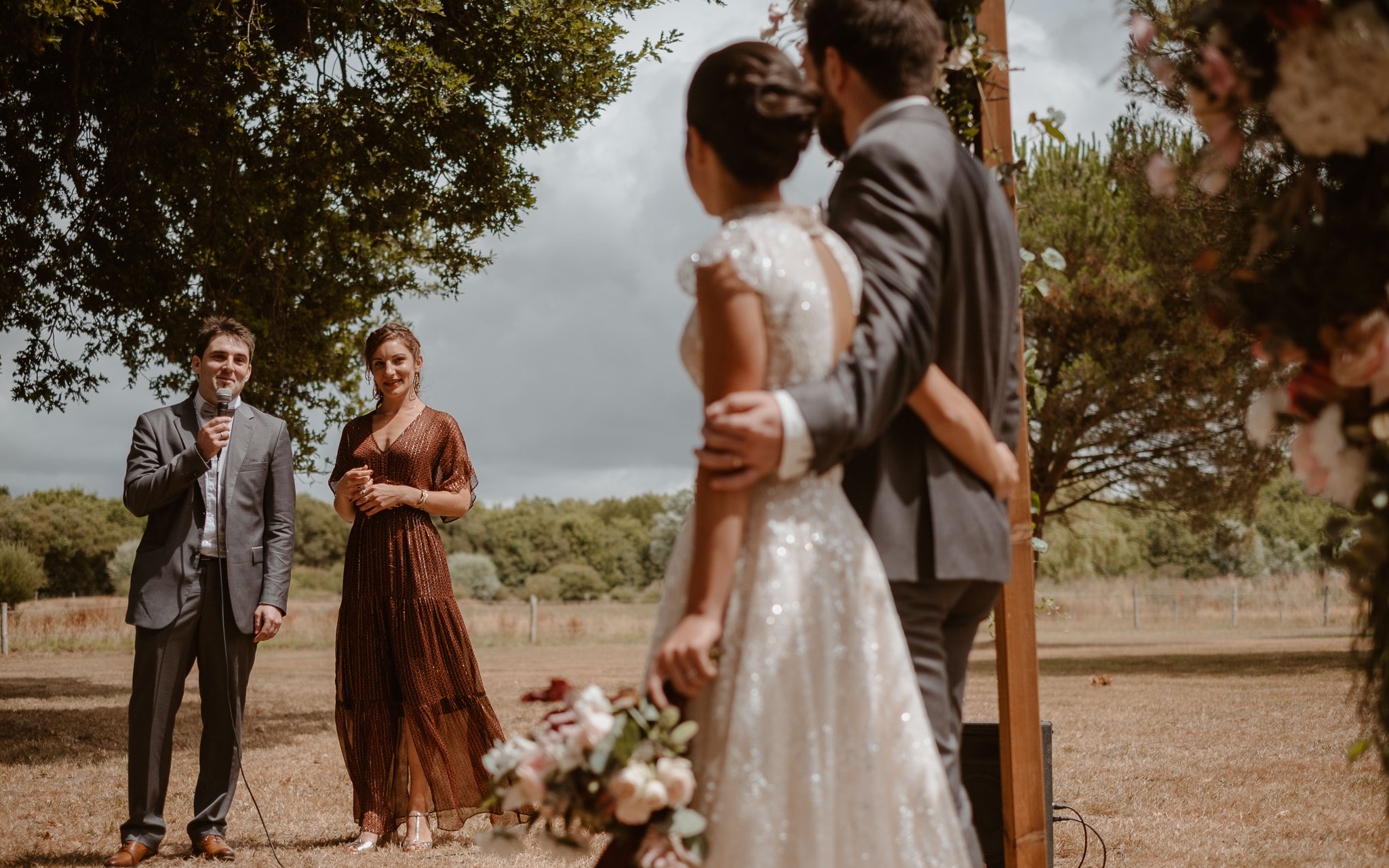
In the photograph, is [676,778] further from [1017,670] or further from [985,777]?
[985,777]

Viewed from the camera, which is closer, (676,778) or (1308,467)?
(676,778)

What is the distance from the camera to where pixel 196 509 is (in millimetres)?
5598

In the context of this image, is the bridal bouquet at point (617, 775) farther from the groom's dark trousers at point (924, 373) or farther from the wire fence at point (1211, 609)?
the wire fence at point (1211, 609)

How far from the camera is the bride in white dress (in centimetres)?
194

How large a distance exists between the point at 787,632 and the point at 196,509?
14.5ft

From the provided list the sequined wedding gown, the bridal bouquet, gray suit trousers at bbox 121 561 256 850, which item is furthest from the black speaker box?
gray suit trousers at bbox 121 561 256 850

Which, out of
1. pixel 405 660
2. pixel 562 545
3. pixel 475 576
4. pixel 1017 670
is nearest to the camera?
pixel 1017 670

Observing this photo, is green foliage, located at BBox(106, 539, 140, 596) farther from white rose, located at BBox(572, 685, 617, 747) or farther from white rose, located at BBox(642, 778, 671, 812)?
white rose, located at BBox(642, 778, 671, 812)

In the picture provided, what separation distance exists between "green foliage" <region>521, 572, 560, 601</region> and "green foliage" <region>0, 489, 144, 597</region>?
830 inches

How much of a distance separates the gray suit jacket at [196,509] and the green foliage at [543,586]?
54819mm

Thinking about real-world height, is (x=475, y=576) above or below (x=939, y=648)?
below

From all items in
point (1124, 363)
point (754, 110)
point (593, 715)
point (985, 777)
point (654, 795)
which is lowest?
point (985, 777)

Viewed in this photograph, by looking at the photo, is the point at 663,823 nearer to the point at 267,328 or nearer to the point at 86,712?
the point at 267,328

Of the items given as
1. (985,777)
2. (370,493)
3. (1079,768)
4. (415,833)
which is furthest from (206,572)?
(1079,768)
